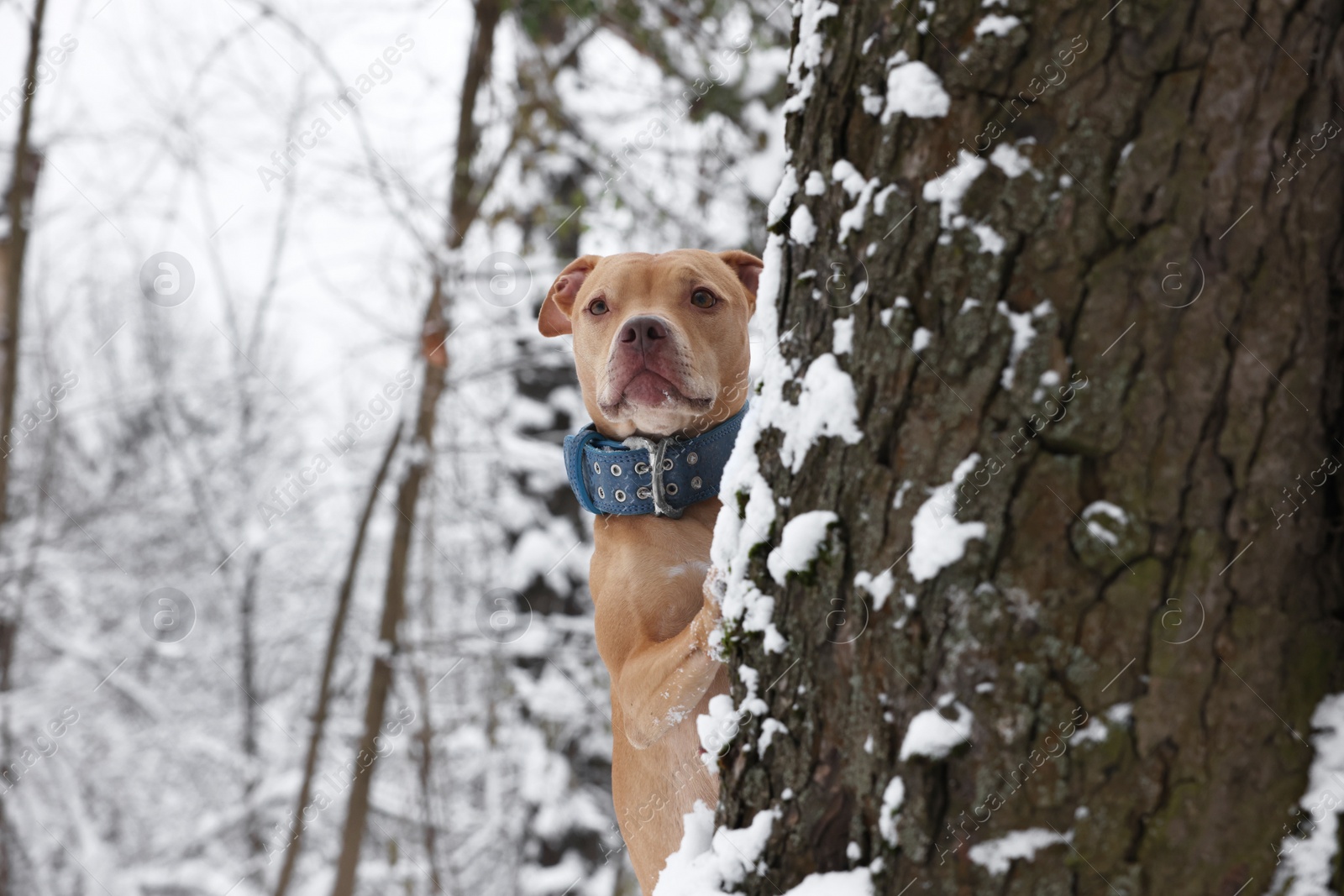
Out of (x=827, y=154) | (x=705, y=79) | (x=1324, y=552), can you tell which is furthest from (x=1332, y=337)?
(x=705, y=79)

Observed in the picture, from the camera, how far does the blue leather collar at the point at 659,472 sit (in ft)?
6.86

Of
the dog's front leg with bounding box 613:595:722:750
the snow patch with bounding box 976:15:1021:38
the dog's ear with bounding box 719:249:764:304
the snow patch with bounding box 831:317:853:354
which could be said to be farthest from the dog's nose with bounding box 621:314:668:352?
A: the snow patch with bounding box 976:15:1021:38

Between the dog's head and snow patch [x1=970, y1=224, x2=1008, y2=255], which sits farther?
the dog's head

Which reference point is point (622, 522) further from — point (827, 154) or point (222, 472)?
point (222, 472)

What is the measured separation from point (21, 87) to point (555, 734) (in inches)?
196

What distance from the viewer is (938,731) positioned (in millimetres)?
1148

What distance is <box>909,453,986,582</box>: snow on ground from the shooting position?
3.77ft

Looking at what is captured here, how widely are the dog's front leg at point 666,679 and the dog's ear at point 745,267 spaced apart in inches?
40.1

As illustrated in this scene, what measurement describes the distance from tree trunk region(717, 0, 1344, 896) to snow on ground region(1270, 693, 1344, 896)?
1 cm

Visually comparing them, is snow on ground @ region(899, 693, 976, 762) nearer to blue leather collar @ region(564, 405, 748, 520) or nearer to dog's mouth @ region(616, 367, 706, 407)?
blue leather collar @ region(564, 405, 748, 520)

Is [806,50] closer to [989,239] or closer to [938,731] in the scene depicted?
[989,239]

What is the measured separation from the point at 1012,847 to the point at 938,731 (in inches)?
5.7

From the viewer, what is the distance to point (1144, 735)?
1081 mm

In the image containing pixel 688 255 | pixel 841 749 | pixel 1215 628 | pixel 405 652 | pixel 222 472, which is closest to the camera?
pixel 1215 628
